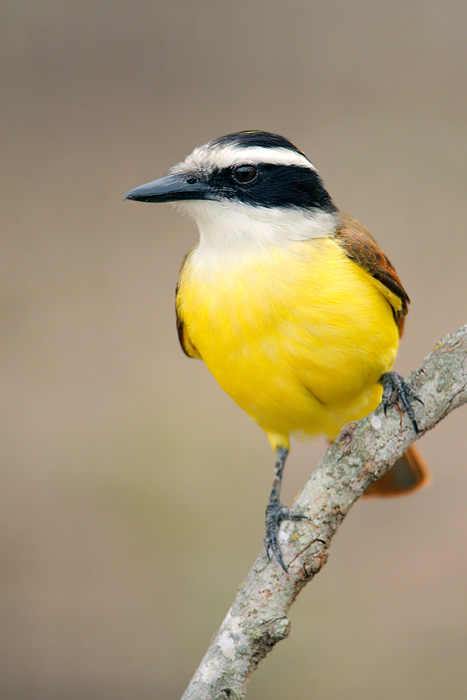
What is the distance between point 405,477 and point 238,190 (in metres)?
1.40

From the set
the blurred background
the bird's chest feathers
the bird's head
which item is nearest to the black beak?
the bird's head

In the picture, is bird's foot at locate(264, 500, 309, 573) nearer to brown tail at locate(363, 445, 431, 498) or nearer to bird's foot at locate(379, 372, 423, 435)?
bird's foot at locate(379, 372, 423, 435)

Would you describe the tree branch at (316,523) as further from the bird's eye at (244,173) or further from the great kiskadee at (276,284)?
the bird's eye at (244,173)

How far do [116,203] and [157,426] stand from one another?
4.71 feet

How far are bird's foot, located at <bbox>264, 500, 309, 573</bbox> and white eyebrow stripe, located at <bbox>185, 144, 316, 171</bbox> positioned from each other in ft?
3.65

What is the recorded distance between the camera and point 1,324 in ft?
14.7

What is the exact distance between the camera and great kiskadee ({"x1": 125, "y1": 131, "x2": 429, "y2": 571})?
2.40 metres

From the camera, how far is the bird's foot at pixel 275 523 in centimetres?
199

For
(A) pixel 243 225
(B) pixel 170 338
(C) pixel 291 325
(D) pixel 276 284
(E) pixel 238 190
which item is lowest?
(C) pixel 291 325

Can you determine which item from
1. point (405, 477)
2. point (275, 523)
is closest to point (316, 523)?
point (275, 523)

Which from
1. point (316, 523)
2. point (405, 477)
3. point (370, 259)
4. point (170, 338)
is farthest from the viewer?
point (170, 338)

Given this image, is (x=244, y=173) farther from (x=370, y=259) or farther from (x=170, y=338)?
(x=170, y=338)

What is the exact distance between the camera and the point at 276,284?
2.39m

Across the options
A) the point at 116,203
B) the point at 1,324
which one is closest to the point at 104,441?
the point at 1,324
